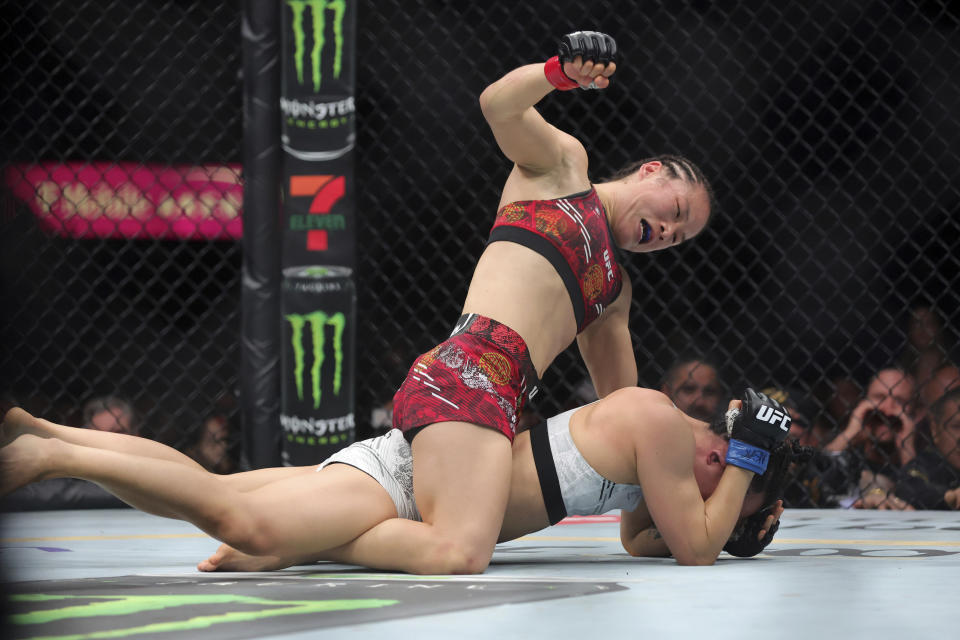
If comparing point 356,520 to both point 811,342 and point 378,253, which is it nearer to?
point 378,253

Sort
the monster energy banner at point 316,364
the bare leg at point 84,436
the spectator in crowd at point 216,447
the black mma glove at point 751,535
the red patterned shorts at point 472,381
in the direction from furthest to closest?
the spectator in crowd at point 216,447 → the monster energy banner at point 316,364 → the black mma glove at point 751,535 → the red patterned shorts at point 472,381 → the bare leg at point 84,436

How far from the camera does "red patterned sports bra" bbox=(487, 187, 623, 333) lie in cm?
156

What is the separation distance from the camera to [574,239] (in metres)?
1.57

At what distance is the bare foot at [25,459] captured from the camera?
113 cm

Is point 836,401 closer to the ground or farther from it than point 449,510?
farther from it

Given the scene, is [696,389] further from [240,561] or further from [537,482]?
[240,561]

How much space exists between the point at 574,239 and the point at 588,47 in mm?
310

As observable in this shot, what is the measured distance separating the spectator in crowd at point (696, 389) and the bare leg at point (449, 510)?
1532 mm

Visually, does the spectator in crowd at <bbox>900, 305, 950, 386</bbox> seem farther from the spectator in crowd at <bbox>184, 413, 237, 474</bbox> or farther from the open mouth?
the spectator in crowd at <bbox>184, 413, 237, 474</bbox>

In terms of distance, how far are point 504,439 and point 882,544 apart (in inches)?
29.5

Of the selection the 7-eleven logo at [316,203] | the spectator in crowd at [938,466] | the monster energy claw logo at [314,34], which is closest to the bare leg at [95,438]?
the 7-eleven logo at [316,203]

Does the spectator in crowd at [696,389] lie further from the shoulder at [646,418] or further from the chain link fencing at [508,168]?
the shoulder at [646,418]

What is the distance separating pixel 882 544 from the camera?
181cm

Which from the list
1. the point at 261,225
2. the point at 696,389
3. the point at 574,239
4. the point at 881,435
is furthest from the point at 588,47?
the point at 881,435
